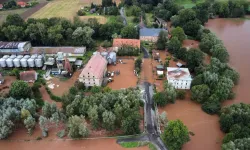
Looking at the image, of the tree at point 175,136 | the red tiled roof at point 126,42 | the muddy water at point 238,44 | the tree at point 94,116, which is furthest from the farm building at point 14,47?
the muddy water at point 238,44

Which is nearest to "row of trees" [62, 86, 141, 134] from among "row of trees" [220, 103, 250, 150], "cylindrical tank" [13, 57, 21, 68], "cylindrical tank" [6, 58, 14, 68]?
"row of trees" [220, 103, 250, 150]

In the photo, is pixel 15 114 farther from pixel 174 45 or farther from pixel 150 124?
pixel 174 45

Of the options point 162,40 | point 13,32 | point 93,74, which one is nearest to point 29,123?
point 93,74

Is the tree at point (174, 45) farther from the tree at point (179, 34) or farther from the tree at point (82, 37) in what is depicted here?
the tree at point (82, 37)

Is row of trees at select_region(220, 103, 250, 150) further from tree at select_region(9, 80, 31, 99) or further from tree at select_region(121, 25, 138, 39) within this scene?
tree at select_region(9, 80, 31, 99)

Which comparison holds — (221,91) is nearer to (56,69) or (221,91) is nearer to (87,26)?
(56,69)

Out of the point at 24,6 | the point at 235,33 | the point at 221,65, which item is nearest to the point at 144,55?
the point at 221,65
